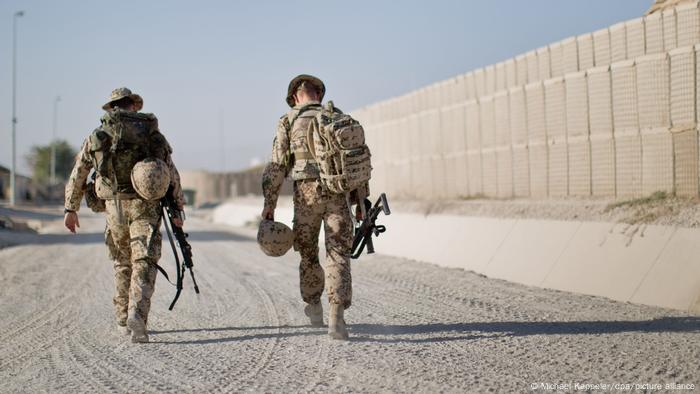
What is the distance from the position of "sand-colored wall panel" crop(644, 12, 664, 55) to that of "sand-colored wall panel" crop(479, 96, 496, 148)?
4123mm

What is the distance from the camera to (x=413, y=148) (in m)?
17.8

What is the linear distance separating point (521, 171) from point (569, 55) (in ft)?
7.20

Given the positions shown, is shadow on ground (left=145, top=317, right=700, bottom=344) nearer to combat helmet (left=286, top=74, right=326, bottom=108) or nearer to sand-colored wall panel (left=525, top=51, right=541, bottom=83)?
combat helmet (left=286, top=74, right=326, bottom=108)

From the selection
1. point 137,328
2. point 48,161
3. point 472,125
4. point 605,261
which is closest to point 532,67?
point 472,125

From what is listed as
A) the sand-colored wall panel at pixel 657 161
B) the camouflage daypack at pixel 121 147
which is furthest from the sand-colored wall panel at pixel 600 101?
the camouflage daypack at pixel 121 147

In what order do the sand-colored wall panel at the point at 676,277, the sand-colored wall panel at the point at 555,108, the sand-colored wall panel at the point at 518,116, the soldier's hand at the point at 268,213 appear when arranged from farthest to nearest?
the sand-colored wall panel at the point at 518,116
the sand-colored wall panel at the point at 555,108
the sand-colored wall panel at the point at 676,277
the soldier's hand at the point at 268,213

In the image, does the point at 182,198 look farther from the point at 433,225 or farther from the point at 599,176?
the point at 433,225

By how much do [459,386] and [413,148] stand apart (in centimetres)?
1327

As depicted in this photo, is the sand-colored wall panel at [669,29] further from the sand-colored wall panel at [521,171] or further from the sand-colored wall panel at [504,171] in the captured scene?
the sand-colored wall panel at [504,171]

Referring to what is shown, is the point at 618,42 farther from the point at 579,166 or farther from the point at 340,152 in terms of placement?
the point at 340,152

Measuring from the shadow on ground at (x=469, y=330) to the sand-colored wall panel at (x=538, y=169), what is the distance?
5.65 meters

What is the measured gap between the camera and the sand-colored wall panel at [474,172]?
1459cm

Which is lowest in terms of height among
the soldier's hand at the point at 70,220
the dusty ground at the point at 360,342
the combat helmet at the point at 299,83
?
the dusty ground at the point at 360,342

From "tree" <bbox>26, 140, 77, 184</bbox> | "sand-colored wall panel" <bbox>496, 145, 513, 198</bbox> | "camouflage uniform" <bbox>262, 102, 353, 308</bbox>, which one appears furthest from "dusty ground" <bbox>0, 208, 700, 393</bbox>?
"tree" <bbox>26, 140, 77, 184</bbox>
